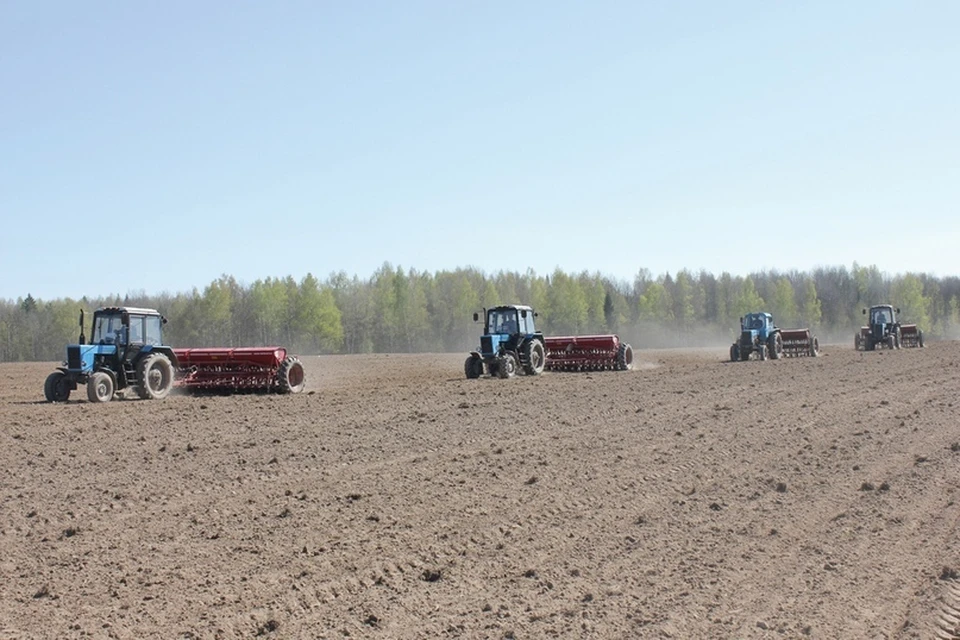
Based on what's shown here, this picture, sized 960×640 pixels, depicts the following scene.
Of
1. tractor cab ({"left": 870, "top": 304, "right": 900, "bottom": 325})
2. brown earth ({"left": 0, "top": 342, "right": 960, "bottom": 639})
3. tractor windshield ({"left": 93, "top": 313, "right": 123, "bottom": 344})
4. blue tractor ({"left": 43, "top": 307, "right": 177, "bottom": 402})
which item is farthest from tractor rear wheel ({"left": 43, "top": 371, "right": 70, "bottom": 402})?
tractor cab ({"left": 870, "top": 304, "right": 900, "bottom": 325})

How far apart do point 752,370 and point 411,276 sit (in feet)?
247

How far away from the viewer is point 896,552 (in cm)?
773

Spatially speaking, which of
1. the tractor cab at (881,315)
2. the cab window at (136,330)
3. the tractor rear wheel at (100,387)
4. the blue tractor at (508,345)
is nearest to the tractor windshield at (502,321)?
the blue tractor at (508,345)

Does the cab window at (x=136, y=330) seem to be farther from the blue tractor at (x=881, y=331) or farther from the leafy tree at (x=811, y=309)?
the leafy tree at (x=811, y=309)

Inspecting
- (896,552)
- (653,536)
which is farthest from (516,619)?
(896,552)

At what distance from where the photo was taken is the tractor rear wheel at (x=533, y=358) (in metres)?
28.4

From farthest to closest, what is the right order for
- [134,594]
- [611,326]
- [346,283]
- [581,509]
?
[611,326]
[346,283]
[581,509]
[134,594]

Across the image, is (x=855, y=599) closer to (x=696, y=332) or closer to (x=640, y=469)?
(x=640, y=469)

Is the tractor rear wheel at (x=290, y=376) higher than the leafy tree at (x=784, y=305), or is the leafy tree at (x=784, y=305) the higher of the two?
the leafy tree at (x=784, y=305)

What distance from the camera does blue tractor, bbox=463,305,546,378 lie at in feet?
91.1

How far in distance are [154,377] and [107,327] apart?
1.63 m

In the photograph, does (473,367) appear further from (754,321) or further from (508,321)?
(754,321)

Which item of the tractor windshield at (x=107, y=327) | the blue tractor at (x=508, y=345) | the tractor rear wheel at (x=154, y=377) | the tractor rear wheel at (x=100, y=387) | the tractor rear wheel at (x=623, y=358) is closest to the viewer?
the tractor rear wheel at (x=100, y=387)

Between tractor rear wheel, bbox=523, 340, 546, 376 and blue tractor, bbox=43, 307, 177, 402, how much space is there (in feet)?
37.3
